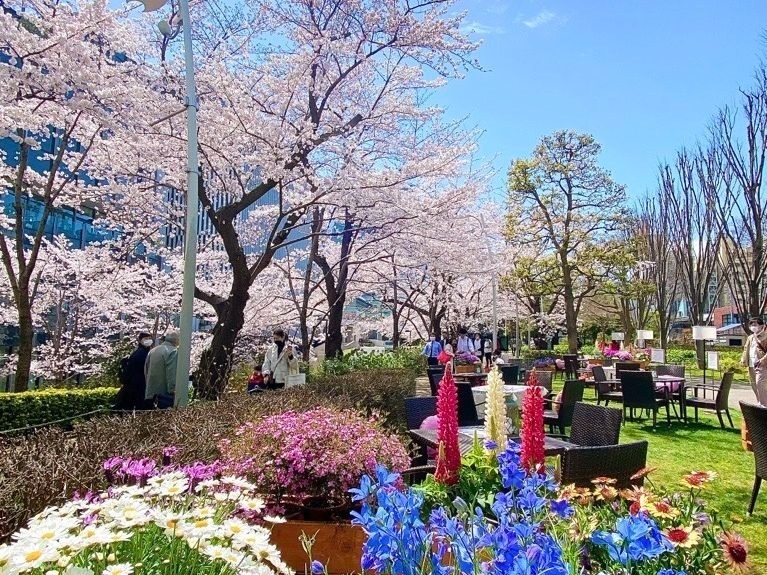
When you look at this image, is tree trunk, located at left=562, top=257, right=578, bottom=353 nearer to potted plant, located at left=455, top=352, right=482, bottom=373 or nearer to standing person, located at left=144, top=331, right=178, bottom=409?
potted plant, located at left=455, top=352, right=482, bottom=373

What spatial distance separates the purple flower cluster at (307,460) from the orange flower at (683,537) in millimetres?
1522

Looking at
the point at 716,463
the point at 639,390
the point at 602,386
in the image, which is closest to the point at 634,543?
the point at 716,463

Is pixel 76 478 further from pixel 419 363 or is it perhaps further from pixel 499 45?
pixel 419 363

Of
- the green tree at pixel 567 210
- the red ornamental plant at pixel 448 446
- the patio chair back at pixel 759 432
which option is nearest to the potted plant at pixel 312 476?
the red ornamental plant at pixel 448 446

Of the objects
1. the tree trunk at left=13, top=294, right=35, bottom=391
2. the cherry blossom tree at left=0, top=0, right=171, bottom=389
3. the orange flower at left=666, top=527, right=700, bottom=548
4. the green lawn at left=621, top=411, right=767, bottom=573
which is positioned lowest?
the green lawn at left=621, top=411, right=767, bottom=573

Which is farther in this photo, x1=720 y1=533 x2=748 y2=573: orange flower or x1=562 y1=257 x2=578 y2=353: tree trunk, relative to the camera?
x1=562 y1=257 x2=578 y2=353: tree trunk

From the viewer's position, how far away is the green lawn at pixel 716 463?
4.26 meters

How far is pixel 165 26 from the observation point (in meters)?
8.15

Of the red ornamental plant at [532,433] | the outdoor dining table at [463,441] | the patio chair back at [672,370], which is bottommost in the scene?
the outdoor dining table at [463,441]

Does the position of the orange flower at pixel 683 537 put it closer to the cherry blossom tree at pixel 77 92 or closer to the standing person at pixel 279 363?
the cherry blossom tree at pixel 77 92

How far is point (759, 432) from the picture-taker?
14.1 ft

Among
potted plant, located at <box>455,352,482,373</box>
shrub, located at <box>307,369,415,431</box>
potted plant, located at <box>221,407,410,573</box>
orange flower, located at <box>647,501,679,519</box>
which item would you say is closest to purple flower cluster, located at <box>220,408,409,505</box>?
potted plant, located at <box>221,407,410,573</box>

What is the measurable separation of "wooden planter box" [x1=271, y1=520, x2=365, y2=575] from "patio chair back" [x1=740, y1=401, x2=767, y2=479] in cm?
329

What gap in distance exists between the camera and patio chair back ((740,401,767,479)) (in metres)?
4.25
